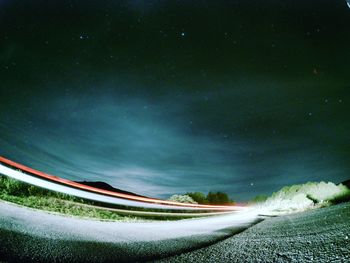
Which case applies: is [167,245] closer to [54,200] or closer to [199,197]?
[54,200]

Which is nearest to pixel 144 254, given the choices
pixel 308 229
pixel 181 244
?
pixel 181 244

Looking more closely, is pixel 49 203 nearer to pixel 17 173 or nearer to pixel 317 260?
pixel 17 173

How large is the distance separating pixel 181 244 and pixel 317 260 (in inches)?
71.4

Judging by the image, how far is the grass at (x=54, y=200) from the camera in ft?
19.8

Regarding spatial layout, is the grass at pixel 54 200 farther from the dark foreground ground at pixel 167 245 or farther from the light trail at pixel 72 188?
→ the dark foreground ground at pixel 167 245

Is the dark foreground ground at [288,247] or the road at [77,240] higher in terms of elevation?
the dark foreground ground at [288,247]

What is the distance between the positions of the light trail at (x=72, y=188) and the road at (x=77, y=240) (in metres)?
0.71

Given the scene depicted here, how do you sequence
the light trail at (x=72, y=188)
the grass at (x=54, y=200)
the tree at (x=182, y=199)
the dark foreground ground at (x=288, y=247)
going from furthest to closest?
1. the tree at (x=182, y=199)
2. the grass at (x=54, y=200)
3. the light trail at (x=72, y=188)
4. the dark foreground ground at (x=288, y=247)

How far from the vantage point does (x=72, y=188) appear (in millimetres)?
6176

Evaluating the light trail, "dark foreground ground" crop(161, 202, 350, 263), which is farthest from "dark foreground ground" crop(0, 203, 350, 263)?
the light trail

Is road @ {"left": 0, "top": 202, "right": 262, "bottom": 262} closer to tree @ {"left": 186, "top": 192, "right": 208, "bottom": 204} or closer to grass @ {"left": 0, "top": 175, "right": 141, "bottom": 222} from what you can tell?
grass @ {"left": 0, "top": 175, "right": 141, "bottom": 222}

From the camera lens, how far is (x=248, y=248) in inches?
136

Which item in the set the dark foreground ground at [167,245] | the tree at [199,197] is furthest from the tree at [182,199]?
the dark foreground ground at [167,245]

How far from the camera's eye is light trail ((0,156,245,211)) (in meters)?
5.41
